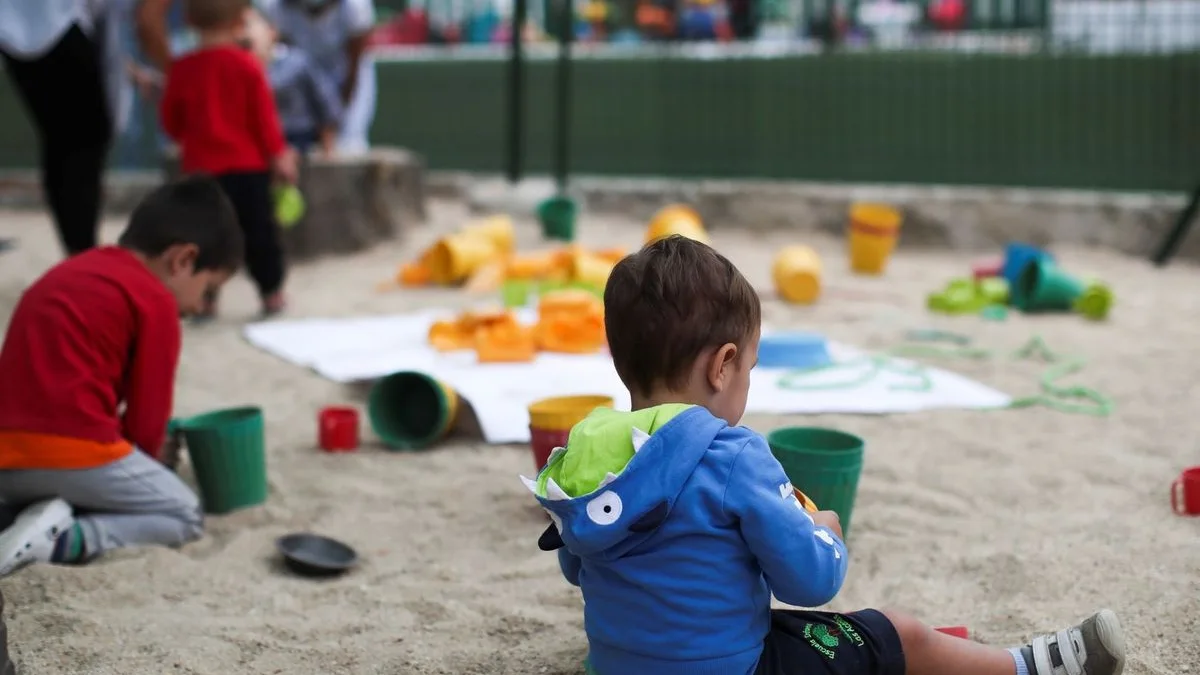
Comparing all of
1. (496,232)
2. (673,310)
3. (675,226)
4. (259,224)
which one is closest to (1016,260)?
(675,226)

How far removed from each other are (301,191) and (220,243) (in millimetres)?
3996

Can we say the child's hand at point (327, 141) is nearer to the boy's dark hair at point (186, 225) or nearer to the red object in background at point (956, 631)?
the boy's dark hair at point (186, 225)

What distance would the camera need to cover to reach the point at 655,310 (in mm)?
1713

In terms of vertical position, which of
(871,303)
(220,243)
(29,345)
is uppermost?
(220,243)

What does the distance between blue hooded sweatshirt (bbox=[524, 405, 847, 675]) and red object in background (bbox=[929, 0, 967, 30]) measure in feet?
23.0

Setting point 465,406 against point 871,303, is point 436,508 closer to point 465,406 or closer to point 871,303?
point 465,406

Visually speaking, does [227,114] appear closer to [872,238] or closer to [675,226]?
[675,226]

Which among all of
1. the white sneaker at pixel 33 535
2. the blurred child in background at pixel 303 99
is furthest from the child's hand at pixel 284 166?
the white sneaker at pixel 33 535

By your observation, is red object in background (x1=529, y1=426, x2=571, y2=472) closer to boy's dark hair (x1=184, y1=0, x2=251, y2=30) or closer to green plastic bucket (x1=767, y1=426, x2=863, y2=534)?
green plastic bucket (x1=767, y1=426, x2=863, y2=534)

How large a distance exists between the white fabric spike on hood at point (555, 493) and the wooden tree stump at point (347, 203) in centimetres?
535

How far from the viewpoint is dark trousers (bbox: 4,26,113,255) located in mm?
4516

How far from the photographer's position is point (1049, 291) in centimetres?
536

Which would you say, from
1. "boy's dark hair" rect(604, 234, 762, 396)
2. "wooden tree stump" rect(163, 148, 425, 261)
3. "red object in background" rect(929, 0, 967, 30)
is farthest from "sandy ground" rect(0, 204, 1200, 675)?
"red object in background" rect(929, 0, 967, 30)

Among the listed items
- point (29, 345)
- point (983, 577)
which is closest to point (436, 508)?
point (29, 345)
